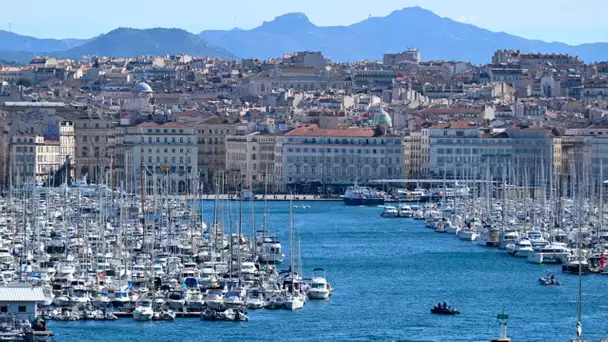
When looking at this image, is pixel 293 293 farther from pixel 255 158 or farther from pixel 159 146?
pixel 255 158

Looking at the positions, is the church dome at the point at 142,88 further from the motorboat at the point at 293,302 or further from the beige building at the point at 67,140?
the motorboat at the point at 293,302

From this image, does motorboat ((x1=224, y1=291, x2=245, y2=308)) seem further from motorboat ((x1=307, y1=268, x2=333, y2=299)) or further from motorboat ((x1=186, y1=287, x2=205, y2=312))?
motorboat ((x1=307, y1=268, x2=333, y2=299))

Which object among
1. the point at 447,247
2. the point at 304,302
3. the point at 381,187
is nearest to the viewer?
the point at 304,302

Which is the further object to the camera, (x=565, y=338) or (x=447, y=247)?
(x=447, y=247)

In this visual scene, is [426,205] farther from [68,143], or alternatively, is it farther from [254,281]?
[254,281]

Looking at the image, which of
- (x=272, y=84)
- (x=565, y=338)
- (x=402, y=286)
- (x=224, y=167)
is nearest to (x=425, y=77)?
(x=272, y=84)

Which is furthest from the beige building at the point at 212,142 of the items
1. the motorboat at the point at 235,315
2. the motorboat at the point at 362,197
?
the motorboat at the point at 235,315

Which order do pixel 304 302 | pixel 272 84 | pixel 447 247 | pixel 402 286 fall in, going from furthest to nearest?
pixel 272 84 → pixel 447 247 → pixel 402 286 → pixel 304 302

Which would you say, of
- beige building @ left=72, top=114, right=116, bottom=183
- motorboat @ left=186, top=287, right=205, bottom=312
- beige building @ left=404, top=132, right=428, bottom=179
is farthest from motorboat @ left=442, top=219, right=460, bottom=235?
beige building @ left=72, top=114, right=116, bottom=183
